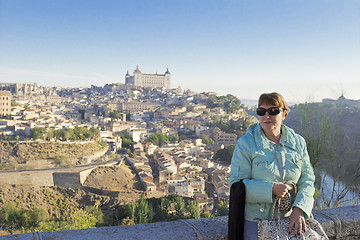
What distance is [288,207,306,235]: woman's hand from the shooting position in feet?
3.48

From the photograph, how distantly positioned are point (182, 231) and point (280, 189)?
419 millimetres

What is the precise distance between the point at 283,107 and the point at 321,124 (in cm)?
189

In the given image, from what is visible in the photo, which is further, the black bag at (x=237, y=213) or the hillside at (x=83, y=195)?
the hillside at (x=83, y=195)

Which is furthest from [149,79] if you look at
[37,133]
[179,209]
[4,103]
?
[179,209]

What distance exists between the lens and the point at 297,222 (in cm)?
107

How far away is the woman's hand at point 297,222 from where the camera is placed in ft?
3.48

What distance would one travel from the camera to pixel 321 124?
9.25 ft

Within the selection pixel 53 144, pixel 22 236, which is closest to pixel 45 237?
pixel 22 236

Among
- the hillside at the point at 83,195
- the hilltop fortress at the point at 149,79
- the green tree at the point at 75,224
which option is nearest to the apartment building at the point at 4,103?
the hillside at the point at 83,195

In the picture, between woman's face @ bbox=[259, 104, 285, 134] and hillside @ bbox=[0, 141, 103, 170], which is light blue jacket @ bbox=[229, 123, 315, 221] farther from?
hillside @ bbox=[0, 141, 103, 170]

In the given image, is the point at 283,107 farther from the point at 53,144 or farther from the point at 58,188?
the point at 53,144

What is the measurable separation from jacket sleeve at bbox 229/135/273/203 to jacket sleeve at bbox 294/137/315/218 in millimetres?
141

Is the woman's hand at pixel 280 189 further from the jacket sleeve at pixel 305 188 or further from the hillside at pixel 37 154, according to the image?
the hillside at pixel 37 154

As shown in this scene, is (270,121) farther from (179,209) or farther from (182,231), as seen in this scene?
(179,209)
